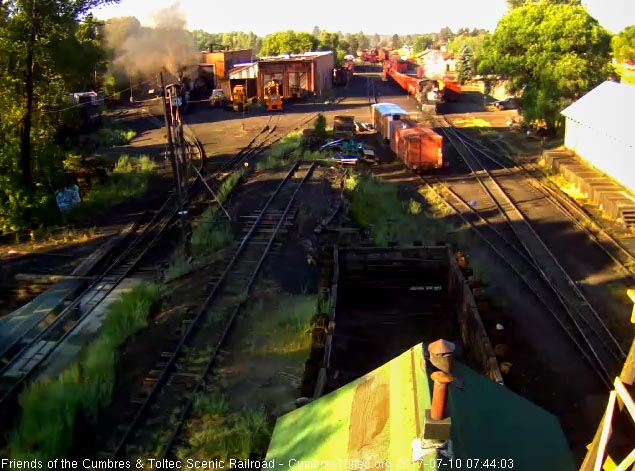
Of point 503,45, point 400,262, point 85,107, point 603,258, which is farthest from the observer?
point 85,107

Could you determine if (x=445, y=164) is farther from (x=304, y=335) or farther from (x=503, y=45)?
(x=304, y=335)

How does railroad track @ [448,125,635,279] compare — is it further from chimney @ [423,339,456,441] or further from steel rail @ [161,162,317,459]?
chimney @ [423,339,456,441]

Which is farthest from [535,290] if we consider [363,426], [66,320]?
[66,320]

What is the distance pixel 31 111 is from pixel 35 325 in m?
10.5

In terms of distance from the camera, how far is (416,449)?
12.7 ft

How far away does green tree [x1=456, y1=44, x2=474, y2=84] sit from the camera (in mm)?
62006

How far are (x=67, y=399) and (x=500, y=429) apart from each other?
22.5ft

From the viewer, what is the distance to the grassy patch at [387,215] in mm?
17656

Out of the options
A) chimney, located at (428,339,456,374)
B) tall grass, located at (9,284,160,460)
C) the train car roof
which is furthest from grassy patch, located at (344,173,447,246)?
chimney, located at (428,339,456,374)

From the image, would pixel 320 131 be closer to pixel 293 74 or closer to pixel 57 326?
pixel 57 326

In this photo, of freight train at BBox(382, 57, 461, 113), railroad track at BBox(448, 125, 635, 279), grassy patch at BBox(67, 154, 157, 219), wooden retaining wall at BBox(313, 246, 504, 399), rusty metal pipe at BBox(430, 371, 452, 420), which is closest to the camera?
rusty metal pipe at BBox(430, 371, 452, 420)

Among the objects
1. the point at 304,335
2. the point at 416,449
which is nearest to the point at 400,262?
the point at 304,335

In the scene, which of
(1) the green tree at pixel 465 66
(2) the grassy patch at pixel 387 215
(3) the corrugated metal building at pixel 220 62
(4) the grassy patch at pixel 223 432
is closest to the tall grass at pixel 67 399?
(4) the grassy patch at pixel 223 432

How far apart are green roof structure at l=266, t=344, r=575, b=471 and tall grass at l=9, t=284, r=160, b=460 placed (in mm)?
4400
